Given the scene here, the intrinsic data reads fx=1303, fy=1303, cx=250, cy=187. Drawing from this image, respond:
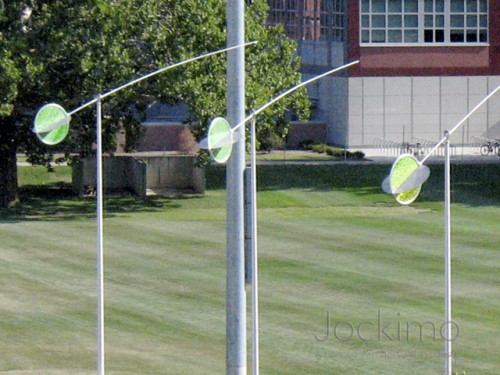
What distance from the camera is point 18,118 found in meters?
49.3

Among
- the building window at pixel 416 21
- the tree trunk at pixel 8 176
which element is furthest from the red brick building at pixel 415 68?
the tree trunk at pixel 8 176

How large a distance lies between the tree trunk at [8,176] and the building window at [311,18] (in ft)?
83.6

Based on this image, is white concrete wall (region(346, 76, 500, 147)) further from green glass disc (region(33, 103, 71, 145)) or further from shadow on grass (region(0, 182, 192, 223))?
green glass disc (region(33, 103, 71, 145))

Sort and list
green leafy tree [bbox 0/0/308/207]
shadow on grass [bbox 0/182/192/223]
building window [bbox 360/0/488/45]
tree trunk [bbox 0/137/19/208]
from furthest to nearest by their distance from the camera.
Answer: building window [bbox 360/0/488/45] < tree trunk [bbox 0/137/19/208] < shadow on grass [bbox 0/182/192/223] < green leafy tree [bbox 0/0/308/207]

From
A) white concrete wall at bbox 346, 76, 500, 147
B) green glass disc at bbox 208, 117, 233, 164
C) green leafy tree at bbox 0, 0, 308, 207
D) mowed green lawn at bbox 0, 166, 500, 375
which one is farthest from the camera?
white concrete wall at bbox 346, 76, 500, 147

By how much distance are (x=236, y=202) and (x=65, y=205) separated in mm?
33439

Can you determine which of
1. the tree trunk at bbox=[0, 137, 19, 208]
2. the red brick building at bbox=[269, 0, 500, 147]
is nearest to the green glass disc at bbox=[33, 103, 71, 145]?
the tree trunk at bbox=[0, 137, 19, 208]

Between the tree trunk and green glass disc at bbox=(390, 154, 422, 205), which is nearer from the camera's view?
green glass disc at bbox=(390, 154, 422, 205)

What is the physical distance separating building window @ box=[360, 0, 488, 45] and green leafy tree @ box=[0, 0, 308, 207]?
19.3 meters

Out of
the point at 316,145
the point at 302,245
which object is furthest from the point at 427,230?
the point at 316,145

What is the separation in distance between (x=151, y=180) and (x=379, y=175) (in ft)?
34.6

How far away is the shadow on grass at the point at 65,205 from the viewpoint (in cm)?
4803

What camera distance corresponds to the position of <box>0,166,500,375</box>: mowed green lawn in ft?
83.9

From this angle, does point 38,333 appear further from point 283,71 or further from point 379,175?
point 379,175
